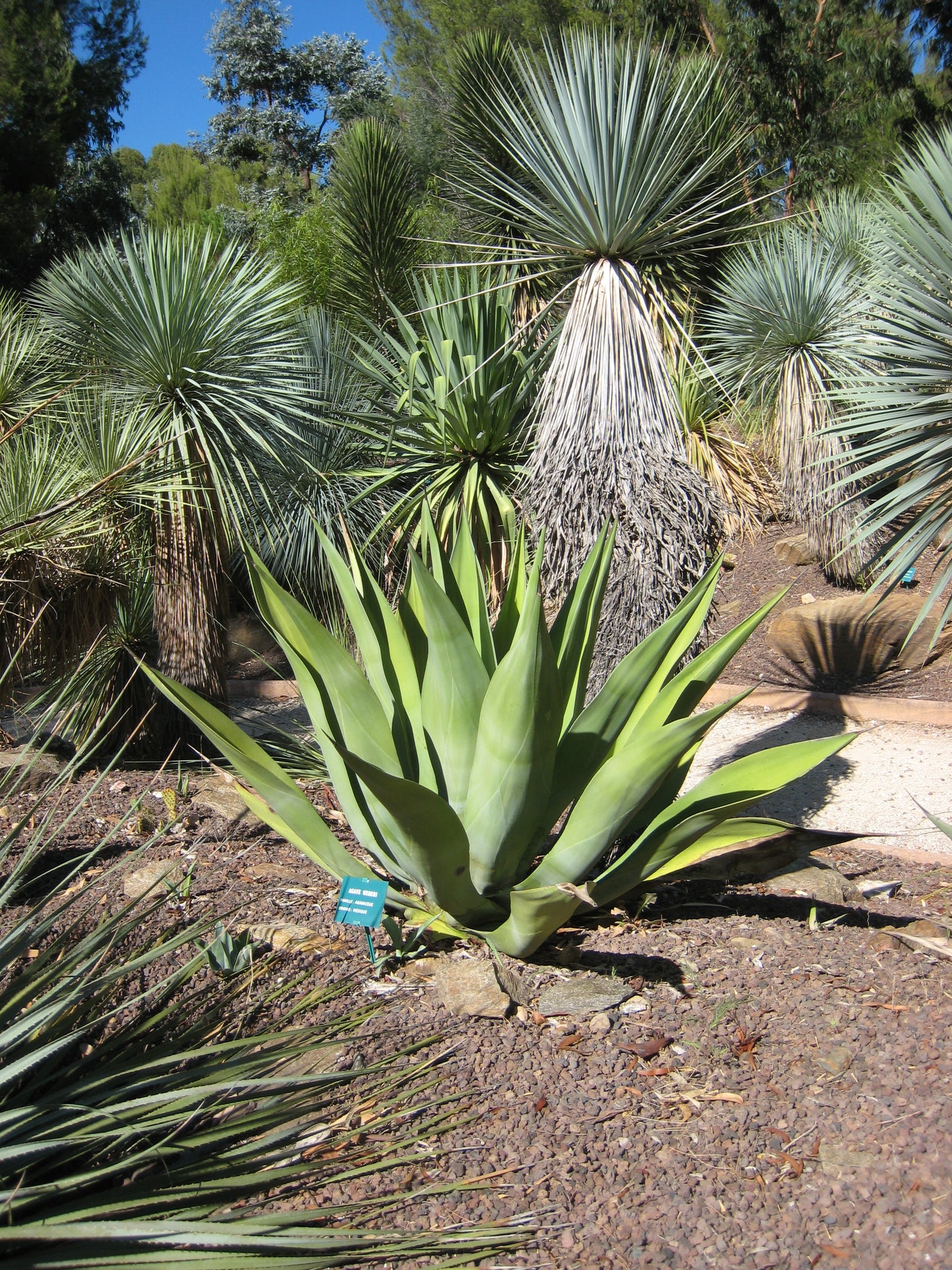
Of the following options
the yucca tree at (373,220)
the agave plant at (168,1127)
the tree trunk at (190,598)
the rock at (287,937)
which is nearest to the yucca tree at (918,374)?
the rock at (287,937)

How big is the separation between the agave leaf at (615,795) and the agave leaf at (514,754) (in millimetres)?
138

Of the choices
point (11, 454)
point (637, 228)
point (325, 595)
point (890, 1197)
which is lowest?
point (890, 1197)

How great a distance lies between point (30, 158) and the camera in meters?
19.1

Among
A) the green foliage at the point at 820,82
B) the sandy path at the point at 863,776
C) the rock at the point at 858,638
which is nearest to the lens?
the sandy path at the point at 863,776

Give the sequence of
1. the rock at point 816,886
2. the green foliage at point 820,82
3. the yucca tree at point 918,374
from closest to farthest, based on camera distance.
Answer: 1. the rock at point 816,886
2. the yucca tree at point 918,374
3. the green foliage at point 820,82

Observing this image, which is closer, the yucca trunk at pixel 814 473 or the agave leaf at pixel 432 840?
the agave leaf at pixel 432 840

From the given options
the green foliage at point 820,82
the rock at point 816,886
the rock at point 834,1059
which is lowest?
the rock at point 816,886

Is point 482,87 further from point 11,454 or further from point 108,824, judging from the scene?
point 108,824

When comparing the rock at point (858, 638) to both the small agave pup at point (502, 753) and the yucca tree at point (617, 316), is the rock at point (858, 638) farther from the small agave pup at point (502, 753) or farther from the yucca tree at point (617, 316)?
the small agave pup at point (502, 753)

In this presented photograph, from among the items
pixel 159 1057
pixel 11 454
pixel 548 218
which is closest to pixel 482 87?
pixel 548 218

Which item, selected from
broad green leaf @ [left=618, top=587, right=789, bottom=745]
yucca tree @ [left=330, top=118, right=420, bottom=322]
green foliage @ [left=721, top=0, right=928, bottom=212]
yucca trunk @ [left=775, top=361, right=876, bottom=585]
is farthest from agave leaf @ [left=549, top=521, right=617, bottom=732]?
green foliage @ [left=721, top=0, right=928, bottom=212]

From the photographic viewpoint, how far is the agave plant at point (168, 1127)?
70.3 inches

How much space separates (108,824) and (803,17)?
19844 millimetres

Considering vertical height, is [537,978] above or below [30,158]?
below
